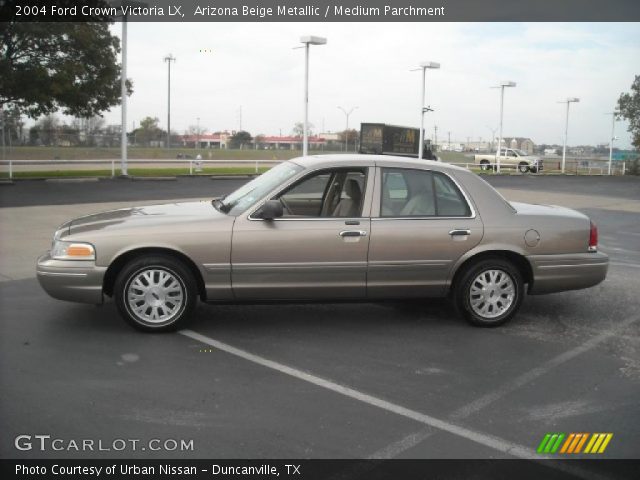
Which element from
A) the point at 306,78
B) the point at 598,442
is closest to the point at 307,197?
the point at 598,442

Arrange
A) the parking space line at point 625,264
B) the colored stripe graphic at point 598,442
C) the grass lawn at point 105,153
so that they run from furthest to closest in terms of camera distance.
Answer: the grass lawn at point 105,153 < the parking space line at point 625,264 < the colored stripe graphic at point 598,442

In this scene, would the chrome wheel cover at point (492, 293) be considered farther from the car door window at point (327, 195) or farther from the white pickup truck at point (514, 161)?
the white pickup truck at point (514, 161)

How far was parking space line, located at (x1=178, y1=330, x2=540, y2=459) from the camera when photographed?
3.86 meters

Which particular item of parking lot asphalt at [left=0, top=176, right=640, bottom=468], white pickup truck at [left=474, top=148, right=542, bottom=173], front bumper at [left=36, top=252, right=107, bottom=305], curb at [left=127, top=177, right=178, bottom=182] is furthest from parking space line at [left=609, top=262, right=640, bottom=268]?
white pickup truck at [left=474, top=148, right=542, bottom=173]

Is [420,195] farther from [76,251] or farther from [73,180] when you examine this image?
[73,180]

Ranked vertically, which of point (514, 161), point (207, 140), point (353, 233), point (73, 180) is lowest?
point (353, 233)

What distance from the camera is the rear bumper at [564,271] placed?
6363 millimetres

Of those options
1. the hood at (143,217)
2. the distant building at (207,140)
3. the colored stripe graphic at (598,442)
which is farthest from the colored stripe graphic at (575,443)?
the distant building at (207,140)

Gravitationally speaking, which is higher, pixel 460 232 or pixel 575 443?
pixel 460 232

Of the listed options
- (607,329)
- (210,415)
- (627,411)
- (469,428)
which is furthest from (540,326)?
(210,415)

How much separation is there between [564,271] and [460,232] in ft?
3.73

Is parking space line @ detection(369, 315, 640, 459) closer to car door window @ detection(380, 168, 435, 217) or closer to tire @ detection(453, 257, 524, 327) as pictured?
tire @ detection(453, 257, 524, 327)

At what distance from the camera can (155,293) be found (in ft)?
18.9

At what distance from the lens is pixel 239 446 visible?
377cm
